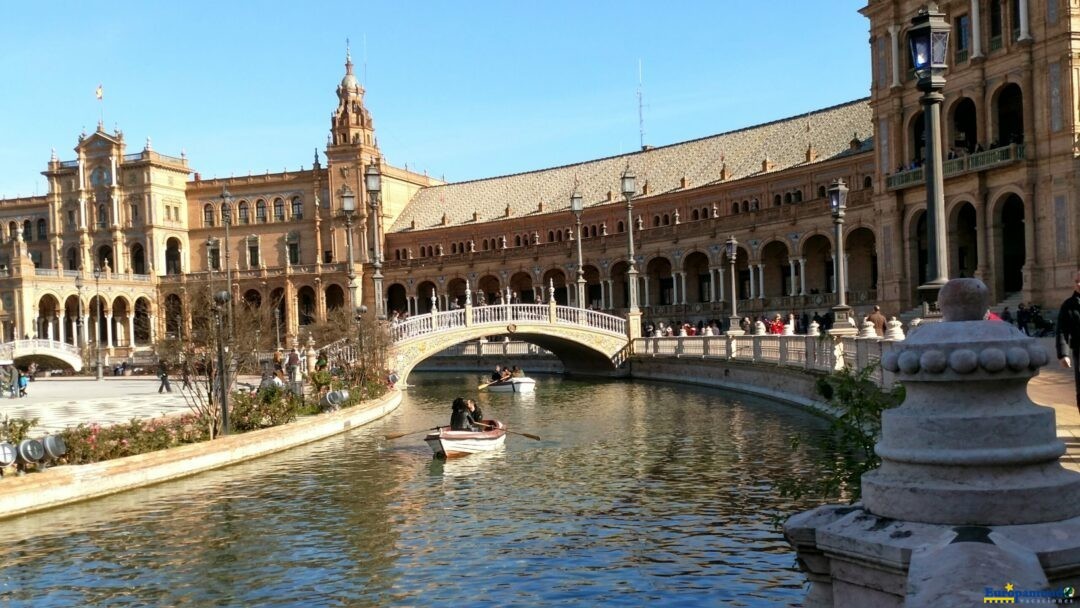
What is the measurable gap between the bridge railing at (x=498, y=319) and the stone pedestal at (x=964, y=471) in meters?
33.4

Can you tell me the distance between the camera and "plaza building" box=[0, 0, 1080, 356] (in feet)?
125

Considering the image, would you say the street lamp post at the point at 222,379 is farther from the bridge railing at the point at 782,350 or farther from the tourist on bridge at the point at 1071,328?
the tourist on bridge at the point at 1071,328

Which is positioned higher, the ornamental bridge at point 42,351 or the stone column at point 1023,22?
the stone column at point 1023,22

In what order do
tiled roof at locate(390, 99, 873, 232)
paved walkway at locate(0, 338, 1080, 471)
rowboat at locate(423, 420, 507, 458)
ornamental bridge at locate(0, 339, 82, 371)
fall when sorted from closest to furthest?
paved walkway at locate(0, 338, 1080, 471)
rowboat at locate(423, 420, 507, 458)
ornamental bridge at locate(0, 339, 82, 371)
tiled roof at locate(390, 99, 873, 232)

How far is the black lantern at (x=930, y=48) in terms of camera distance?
9445mm

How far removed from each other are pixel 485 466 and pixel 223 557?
7.24 m

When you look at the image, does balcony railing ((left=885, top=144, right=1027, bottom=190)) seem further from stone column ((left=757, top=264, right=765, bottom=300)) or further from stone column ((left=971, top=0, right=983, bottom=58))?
stone column ((left=757, top=264, right=765, bottom=300))

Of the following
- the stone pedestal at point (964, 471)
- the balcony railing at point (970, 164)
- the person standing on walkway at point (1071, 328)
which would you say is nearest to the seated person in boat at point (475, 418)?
the person standing on walkway at point (1071, 328)

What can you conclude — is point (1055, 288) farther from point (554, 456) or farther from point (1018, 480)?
point (1018, 480)

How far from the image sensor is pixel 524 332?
142ft

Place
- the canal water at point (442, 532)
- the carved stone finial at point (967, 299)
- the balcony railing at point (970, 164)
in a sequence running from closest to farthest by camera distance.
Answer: the carved stone finial at point (967, 299)
the canal water at point (442, 532)
the balcony railing at point (970, 164)

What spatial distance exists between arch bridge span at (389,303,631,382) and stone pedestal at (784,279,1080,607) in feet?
111

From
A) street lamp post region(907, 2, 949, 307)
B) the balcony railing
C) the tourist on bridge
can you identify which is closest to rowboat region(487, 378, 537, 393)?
the balcony railing

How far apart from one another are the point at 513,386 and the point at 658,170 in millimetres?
39725
